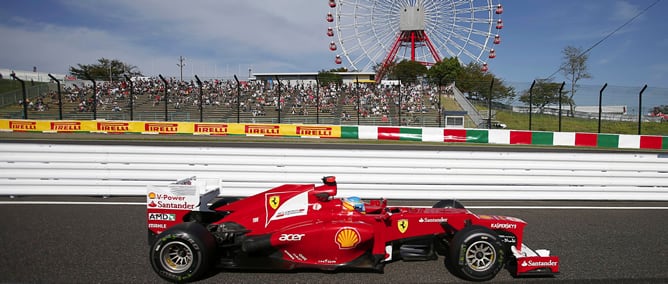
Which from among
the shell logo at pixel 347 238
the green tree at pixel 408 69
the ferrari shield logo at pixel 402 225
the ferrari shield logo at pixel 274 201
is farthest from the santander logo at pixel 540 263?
the green tree at pixel 408 69

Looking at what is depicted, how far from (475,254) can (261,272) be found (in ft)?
7.43

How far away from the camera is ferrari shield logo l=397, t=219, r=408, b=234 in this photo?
459 centimetres

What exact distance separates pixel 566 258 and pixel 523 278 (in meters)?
0.87

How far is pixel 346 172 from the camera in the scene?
7.71 m

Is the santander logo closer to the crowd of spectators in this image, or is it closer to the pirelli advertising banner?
the pirelli advertising banner

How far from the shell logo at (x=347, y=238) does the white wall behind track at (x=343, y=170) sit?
328cm

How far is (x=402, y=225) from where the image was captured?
4598 millimetres

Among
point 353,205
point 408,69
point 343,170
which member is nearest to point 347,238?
point 353,205

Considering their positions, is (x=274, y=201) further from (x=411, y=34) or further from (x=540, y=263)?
(x=411, y=34)

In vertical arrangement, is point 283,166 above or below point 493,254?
above

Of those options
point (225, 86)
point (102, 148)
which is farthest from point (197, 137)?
point (102, 148)

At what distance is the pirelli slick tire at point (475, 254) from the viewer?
427 cm

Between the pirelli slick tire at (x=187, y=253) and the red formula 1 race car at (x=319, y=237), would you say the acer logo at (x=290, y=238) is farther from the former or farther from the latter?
the pirelli slick tire at (x=187, y=253)

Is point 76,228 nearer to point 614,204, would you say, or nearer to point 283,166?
point 283,166
